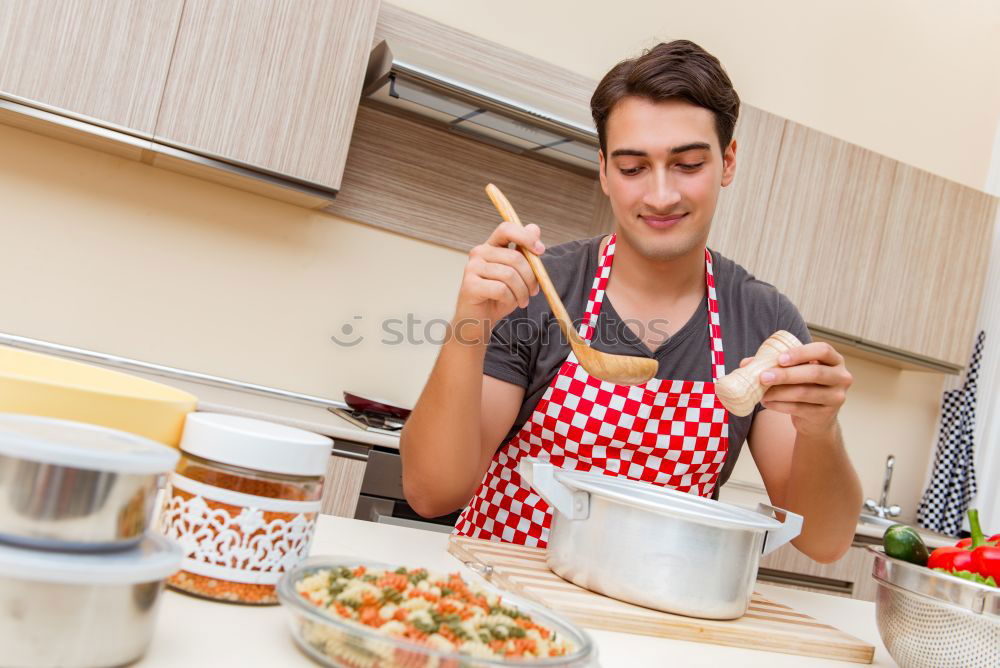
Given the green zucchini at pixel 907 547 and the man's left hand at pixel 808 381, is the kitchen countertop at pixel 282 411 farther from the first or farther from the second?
the green zucchini at pixel 907 547

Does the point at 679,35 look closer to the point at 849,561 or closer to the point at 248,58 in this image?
the point at 248,58

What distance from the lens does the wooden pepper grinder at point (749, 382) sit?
96cm

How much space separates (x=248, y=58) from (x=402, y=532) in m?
1.49

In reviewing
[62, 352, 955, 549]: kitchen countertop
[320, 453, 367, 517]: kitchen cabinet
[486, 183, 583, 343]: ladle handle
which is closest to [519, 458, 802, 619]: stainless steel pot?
[486, 183, 583, 343]: ladle handle

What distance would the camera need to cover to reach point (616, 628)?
0.81m

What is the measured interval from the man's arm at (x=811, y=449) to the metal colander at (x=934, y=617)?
22 centimetres

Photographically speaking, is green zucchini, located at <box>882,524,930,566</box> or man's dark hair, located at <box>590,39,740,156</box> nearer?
green zucchini, located at <box>882,524,930,566</box>

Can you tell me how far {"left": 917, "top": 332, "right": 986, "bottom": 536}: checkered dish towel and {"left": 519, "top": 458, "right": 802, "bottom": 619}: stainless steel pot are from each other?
2.65m

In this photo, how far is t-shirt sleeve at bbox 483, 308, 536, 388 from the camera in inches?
53.5

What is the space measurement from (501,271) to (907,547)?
53 cm

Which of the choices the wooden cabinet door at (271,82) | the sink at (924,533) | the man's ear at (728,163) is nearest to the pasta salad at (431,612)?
the man's ear at (728,163)

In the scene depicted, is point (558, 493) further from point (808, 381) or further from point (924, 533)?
point (924, 533)

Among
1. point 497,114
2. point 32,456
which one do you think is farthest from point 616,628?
point 497,114

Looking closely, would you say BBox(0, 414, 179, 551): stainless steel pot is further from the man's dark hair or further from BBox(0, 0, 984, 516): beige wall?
BBox(0, 0, 984, 516): beige wall
